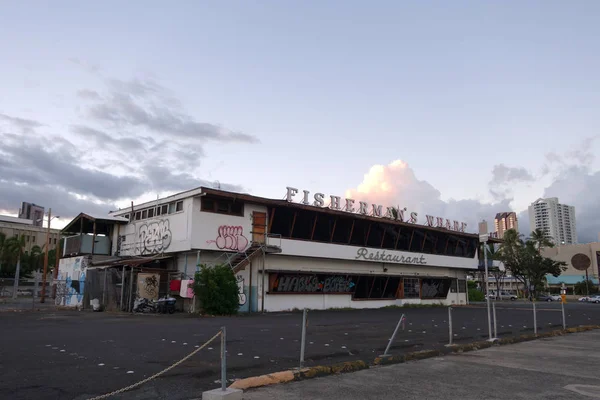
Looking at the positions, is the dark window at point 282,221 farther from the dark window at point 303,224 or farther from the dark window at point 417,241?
the dark window at point 417,241

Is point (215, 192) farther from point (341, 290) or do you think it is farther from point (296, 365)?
point (296, 365)

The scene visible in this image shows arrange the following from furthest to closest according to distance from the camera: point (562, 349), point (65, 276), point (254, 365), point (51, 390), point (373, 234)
→ point (373, 234) < point (65, 276) < point (562, 349) < point (254, 365) < point (51, 390)

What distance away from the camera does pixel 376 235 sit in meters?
41.7

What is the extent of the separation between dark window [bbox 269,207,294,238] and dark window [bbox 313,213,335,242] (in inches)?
103

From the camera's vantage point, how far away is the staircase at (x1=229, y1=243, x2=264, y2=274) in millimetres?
30219

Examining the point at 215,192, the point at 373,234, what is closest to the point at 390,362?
the point at 215,192

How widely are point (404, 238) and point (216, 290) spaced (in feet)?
74.0

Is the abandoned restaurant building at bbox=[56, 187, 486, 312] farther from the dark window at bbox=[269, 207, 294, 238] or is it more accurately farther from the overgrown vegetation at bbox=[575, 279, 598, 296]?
the overgrown vegetation at bbox=[575, 279, 598, 296]

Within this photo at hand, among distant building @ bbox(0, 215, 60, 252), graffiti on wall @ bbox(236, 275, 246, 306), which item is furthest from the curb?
distant building @ bbox(0, 215, 60, 252)

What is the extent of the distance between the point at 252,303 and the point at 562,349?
70.5 ft

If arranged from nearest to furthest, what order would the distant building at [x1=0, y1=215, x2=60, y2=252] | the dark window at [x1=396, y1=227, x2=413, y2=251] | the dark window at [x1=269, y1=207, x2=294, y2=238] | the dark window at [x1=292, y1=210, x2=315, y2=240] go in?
the dark window at [x1=269, y1=207, x2=294, y2=238]
the dark window at [x1=292, y1=210, x2=315, y2=240]
the dark window at [x1=396, y1=227, x2=413, y2=251]
the distant building at [x1=0, y1=215, x2=60, y2=252]

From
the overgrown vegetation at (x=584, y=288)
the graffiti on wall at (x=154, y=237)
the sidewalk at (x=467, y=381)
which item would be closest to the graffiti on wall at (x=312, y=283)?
the graffiti on wall at (x=154, y=237)

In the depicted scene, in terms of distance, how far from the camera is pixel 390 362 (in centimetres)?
1073

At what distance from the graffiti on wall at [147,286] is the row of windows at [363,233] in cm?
883
